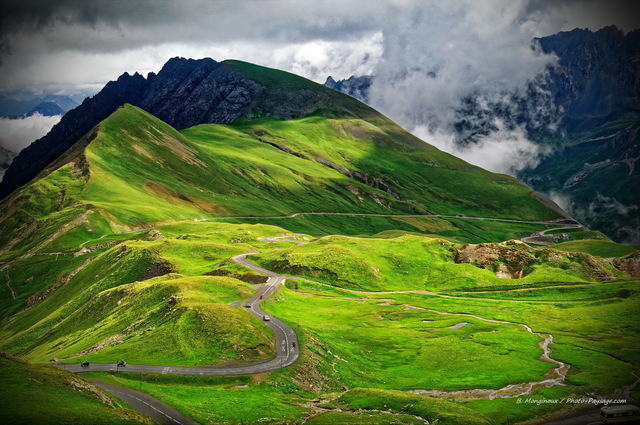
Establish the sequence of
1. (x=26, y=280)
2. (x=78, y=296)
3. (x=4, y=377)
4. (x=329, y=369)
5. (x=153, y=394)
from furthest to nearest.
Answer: (x=26, y=280) < (x=78, y=296) < (x=329, y=369) < (x=153, y=394) < (x=4, y=377)

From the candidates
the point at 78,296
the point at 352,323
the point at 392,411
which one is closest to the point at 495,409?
the point at 392,411

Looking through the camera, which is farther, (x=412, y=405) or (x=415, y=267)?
(x=415, y=267)

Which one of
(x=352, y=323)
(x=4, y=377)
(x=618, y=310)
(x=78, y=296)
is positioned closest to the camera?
(x=4, y=377)

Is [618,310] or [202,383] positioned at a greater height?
[618,310]

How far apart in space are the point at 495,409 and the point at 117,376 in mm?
58453

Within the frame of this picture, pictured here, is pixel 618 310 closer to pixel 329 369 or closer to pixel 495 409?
pixel 495 409

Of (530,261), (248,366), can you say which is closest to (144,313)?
(248,366)

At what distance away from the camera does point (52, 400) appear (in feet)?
188

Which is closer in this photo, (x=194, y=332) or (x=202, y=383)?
(x=202, y=383)

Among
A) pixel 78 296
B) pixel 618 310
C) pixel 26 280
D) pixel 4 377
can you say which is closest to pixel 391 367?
pixel 4 377

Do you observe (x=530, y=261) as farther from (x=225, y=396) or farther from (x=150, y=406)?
(x=150, y=406)

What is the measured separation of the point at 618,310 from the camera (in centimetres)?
13488

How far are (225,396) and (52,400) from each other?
2321 centimetres

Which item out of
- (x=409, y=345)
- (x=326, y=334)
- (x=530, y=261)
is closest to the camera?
(x=409, y=345)
